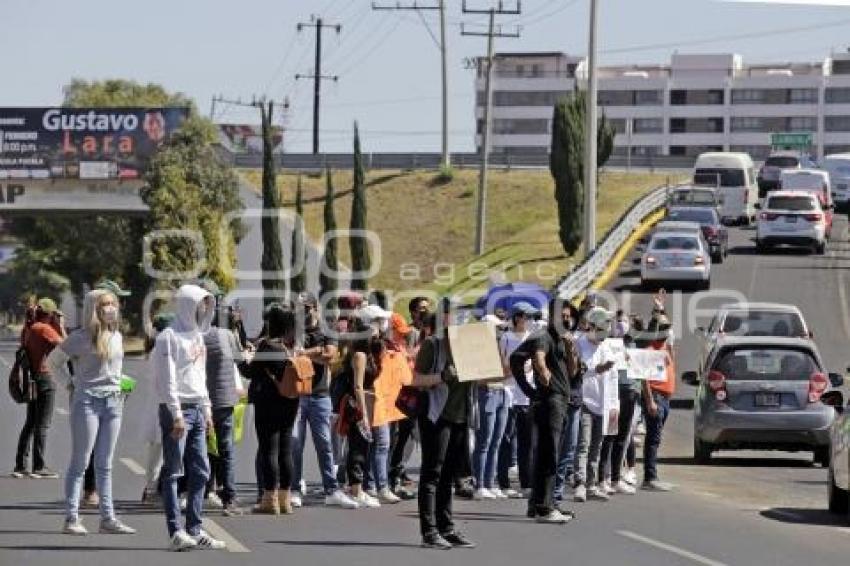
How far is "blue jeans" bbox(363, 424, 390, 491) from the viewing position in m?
19.1

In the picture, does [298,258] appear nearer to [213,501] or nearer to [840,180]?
[840,180]

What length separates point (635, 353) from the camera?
21.2 m

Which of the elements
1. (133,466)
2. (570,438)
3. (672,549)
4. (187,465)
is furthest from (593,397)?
(187,465)

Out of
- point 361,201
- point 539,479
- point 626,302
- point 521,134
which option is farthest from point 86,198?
point 521,134

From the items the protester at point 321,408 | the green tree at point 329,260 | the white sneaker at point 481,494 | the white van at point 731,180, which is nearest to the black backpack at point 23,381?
the protester at point 321,408

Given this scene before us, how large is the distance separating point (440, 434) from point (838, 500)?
16.4 ft

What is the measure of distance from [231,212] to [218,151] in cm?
286

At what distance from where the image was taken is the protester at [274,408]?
1762 cm

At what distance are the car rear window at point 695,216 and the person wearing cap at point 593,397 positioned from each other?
140 feet

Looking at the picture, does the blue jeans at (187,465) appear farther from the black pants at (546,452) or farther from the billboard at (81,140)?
the billboard at (81,140)

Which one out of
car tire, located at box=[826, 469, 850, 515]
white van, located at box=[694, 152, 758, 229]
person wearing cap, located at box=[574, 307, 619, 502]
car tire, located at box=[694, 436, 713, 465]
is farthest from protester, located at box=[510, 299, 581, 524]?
white van, located at box=[694, 152, 758, 229]

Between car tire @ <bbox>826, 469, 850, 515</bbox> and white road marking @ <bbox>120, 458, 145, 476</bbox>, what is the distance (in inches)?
272

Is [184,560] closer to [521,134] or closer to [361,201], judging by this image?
[361,201]

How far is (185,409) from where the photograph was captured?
15.4 metres
